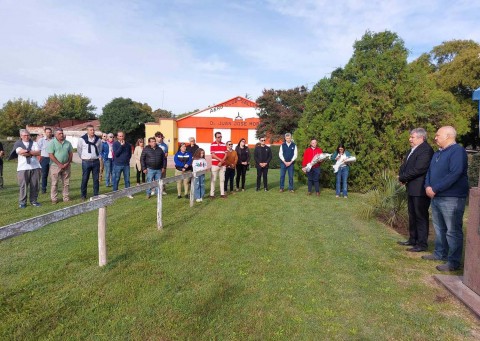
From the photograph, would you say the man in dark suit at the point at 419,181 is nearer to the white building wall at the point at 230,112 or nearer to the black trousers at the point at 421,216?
the black trousers at the point at 421,216

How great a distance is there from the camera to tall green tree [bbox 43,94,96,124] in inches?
2330

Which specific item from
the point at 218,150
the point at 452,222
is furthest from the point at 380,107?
the point at 452,222

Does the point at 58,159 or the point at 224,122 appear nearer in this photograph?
the point at 58,159

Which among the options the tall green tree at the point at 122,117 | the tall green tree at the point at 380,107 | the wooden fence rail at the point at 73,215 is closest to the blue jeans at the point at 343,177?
the tall green tree at the point at 380,107

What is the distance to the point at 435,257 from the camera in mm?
5281

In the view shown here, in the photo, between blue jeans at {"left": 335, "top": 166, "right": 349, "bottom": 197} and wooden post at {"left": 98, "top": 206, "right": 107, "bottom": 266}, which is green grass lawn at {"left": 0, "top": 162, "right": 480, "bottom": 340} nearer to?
wooden post at {"left": 98, "top": 206, "right": 107, "bottom": 266}

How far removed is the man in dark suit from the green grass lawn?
1.35 ft

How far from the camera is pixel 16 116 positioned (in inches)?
2028

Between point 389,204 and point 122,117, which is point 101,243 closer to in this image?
point 389,204

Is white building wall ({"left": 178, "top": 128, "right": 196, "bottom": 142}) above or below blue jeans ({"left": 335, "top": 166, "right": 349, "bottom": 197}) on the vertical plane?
above

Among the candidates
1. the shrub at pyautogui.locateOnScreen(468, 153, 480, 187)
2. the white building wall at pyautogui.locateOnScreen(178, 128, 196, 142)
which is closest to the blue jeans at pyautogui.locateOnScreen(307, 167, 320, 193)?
the shrub at pyautogui.locateOnScreen(468, 153, 480, 187)

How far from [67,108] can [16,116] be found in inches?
595

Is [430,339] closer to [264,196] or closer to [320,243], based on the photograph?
[320,243]

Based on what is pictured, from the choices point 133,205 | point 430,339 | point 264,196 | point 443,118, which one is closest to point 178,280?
point 430,339
